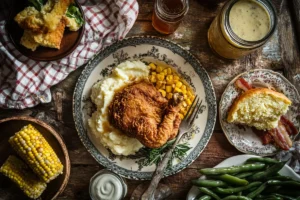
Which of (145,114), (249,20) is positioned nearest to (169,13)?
(249,20)

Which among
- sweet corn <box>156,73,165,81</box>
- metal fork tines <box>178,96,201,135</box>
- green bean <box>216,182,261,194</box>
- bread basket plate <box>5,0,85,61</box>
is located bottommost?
green bean <box>216,182,261,194</box>

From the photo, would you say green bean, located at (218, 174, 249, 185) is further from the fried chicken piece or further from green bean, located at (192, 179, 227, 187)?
the fried chicken piece

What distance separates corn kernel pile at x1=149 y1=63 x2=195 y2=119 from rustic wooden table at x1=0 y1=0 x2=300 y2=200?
341 millimetres

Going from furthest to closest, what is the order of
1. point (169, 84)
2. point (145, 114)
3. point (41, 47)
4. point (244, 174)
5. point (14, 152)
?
point (169, 84) → point (244, 174) → point (14, 152) → point (145, 114) → point (41, 47)

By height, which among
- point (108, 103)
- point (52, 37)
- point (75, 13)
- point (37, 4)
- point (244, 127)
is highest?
point (37, 4)

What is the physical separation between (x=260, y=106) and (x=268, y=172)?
682 mm

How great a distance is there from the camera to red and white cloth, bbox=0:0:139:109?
3953 millimetres

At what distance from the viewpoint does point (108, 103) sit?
13.0ft

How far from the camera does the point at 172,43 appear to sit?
4.16 m

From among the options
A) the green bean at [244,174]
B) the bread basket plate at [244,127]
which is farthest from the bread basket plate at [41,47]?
the green bean at [244,174]

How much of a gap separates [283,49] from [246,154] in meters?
1.25

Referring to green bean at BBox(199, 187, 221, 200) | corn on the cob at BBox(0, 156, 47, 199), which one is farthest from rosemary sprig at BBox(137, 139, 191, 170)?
corn on the cob at BBox(0, 156, 47, 199)

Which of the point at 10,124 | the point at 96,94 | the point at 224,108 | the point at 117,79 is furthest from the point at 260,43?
the point at 10,124

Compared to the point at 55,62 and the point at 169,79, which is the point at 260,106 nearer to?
the point at 169,79
